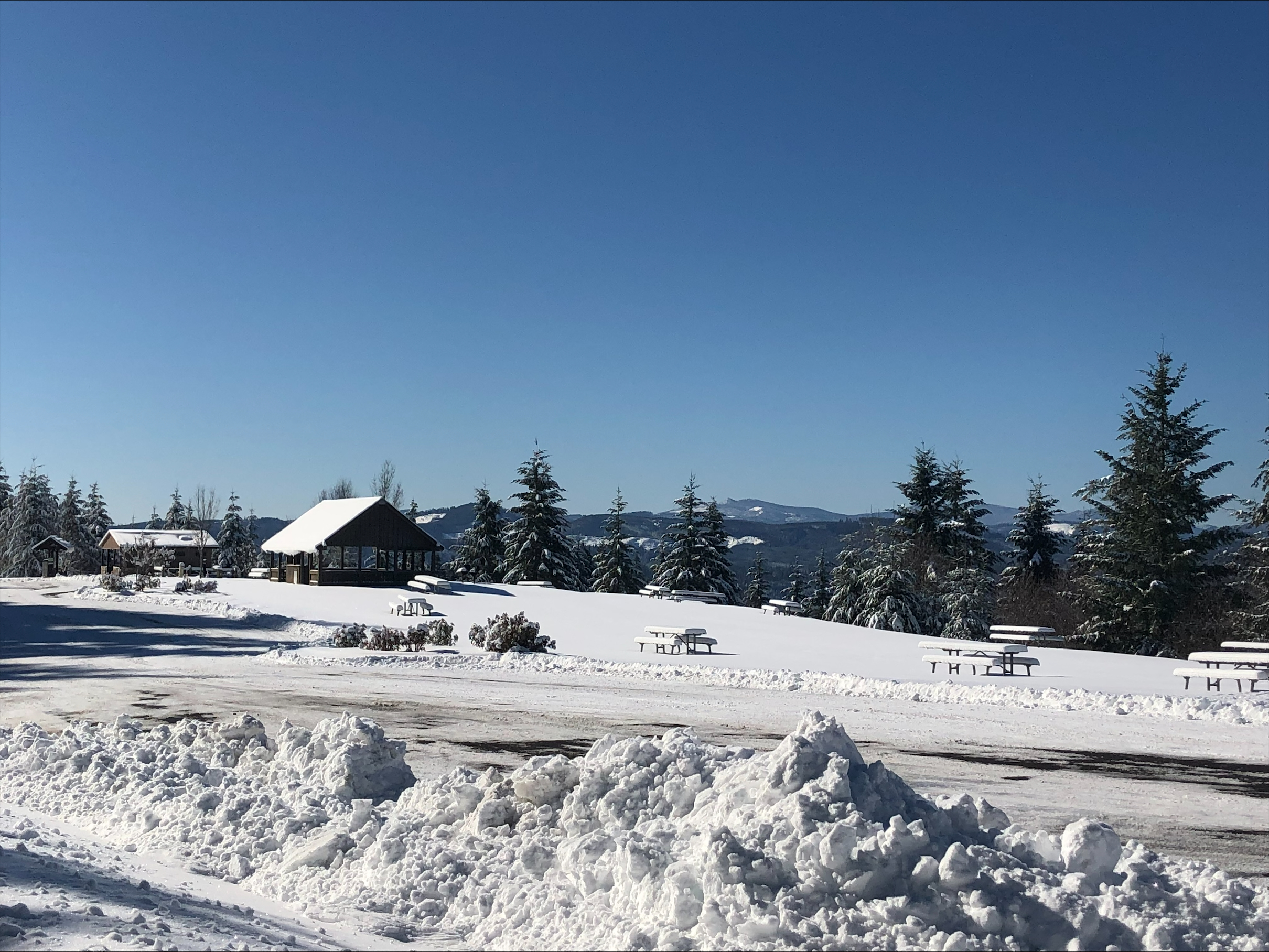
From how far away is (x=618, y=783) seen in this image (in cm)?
668

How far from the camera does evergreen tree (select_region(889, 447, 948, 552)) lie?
157 ft

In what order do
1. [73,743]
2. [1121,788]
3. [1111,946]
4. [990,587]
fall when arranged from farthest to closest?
[990,587] < [73,743] < [1121,788] < [1111,946]

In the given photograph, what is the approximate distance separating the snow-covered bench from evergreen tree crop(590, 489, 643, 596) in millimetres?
41405

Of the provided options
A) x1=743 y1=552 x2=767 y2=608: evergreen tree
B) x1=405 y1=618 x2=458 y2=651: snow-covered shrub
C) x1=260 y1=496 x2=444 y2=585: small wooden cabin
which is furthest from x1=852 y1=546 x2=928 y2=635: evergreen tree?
x1=743 y1=552 x2=767 y2=608: evergreen tree

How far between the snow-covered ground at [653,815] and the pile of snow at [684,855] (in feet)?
0.06

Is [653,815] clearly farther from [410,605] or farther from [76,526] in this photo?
[76,526]

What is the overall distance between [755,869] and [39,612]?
38.9 meters

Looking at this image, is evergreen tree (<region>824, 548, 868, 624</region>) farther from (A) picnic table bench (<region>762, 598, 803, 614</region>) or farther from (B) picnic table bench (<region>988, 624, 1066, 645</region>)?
(B) picnic table bench (<region>988, 624, 1066, 645</region>)

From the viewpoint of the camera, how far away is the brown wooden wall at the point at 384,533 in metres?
50.5

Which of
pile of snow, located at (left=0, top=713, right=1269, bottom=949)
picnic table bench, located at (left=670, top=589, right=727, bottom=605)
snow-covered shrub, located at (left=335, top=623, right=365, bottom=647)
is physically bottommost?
snow-covered shrub, located at (left=335, top=623, right=365, bottom=647)

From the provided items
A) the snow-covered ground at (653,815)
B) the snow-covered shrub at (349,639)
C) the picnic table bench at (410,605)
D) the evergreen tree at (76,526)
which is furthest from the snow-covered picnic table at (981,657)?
the evergreen tree at (76,526)

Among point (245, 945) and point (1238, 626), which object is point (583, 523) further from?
point (245, 945)

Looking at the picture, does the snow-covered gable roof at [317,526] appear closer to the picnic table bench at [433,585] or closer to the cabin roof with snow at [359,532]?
the cabin roof with snow at [359,532]

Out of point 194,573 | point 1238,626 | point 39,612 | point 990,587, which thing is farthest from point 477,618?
point 194,573
